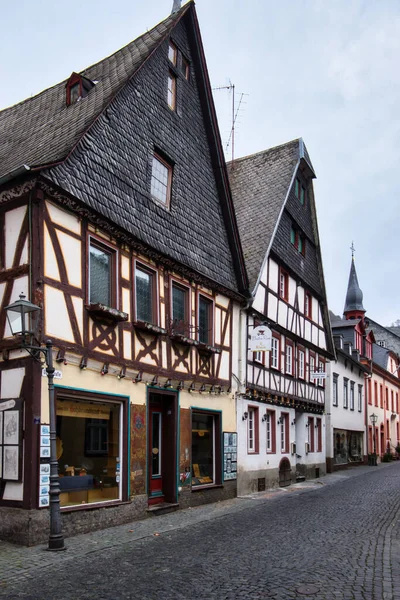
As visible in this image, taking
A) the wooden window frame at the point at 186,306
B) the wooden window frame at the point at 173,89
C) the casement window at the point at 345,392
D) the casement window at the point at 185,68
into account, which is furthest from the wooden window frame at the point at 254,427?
the casement window at the point at 345,392

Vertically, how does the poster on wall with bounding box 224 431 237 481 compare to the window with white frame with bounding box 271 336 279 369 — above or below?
below

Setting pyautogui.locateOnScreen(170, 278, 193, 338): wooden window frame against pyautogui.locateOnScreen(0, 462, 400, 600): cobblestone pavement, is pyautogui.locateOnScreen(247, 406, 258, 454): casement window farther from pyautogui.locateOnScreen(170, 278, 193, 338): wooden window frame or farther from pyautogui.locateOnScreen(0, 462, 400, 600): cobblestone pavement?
pyautogui.locateOnScreen(0, 462, 400, 600): cobblestone pavement

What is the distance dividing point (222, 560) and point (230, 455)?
359 inches

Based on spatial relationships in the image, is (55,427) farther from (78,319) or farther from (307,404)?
(307,404)

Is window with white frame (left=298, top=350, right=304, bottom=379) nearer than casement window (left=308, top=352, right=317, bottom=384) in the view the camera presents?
Yes

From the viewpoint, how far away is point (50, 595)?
745cm

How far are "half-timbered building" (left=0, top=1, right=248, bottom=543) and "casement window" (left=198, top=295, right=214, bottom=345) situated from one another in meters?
0.05

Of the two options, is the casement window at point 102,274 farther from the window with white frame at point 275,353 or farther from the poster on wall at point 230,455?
the window with white frame at point 275,353

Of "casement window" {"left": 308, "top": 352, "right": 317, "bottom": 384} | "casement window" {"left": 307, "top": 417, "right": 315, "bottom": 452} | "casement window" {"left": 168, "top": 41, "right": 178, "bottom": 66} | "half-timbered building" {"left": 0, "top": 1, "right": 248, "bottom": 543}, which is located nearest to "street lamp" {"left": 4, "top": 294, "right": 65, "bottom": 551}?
"half-timbered building" {"left": 0, "top": 1, "right": 248, "bottom": 543}

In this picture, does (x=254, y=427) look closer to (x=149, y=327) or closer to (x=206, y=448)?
(x=206, y=448)

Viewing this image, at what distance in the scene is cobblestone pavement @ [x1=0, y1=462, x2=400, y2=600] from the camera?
7641 millimetres

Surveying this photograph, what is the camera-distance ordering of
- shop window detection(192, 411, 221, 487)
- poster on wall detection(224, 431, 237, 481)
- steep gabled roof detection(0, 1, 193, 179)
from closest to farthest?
1. steep gabled roof detection(0, 1, 193, 179)
2. shop window detection(192, 411, 221, 487)
3. poster on wall detection(224, 431, 237, 481)

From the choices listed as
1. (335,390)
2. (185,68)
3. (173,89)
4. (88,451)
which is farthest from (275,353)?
(335,390)

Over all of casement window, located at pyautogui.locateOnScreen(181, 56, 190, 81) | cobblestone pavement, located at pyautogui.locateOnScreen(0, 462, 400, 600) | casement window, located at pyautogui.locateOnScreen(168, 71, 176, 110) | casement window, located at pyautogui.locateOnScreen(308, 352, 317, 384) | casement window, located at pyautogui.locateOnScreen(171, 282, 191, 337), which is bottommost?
cobblestone pavement, located at pyautogui.locateOnScreen(0, 462, 400, 600)
